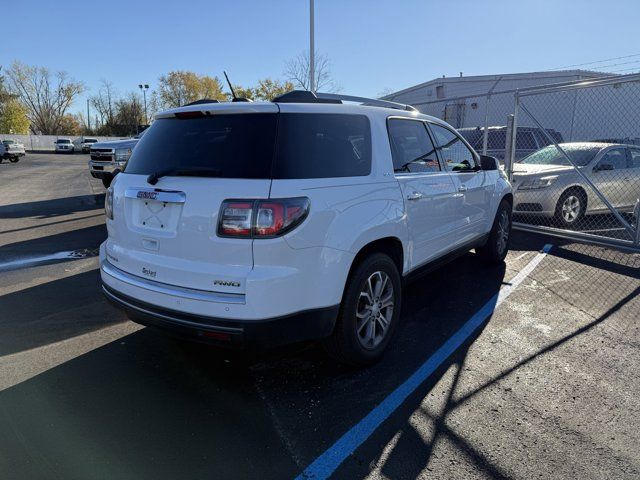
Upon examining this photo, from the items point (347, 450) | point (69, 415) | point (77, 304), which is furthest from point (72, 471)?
point (77, 304)

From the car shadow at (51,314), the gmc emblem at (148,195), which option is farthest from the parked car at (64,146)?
the gmc emblem at (148,195)

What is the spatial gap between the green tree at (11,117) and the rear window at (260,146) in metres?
84.0

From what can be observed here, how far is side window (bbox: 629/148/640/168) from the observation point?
9094 mm

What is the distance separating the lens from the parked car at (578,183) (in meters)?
8.38

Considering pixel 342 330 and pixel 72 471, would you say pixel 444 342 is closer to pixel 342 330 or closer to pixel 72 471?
pixel 342 330

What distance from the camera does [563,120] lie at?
18.7 metres

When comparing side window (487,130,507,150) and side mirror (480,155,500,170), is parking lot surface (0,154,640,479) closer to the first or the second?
side mirror (480,155,500,170)

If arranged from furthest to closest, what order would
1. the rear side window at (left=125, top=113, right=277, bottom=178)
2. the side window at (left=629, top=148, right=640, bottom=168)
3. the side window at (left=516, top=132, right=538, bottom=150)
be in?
the side window at (left=516, top=132, right=538, bottom=150) < the side window at (left=629, top=148, right=640, bottom=168) < the rear side window at (left=125, top=113, right=277, bottom=178)

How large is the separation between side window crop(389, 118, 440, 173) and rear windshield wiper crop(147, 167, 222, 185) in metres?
1.52

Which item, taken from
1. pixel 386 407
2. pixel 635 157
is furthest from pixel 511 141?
pixel 386 407

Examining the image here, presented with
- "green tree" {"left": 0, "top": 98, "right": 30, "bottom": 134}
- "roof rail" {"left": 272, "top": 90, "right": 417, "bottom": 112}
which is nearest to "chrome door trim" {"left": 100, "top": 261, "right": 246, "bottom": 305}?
"roof rail" {"left": 272, "top": 90, "right": 417, "bottom": 112}

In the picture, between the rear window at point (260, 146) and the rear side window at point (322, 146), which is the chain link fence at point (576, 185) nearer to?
the rear side window at point (322, 146)

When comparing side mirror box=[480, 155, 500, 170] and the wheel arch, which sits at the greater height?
side mirror box=[480, 155, 500, 170]

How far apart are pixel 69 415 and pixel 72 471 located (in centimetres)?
56
